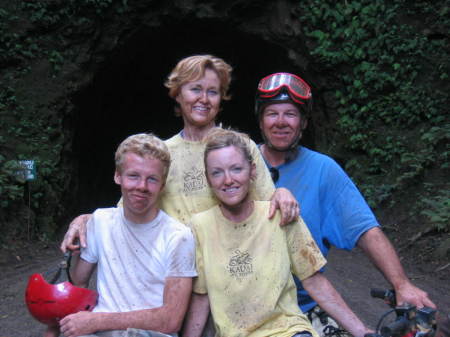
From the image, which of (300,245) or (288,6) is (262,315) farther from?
(288,6)

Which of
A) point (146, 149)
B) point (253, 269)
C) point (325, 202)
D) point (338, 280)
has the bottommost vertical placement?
point (338, 280)

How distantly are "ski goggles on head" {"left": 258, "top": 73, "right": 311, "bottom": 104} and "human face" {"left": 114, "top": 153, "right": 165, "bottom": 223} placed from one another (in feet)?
2.91

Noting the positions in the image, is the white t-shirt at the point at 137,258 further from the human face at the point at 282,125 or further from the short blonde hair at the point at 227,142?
the human face at the point at 282,125

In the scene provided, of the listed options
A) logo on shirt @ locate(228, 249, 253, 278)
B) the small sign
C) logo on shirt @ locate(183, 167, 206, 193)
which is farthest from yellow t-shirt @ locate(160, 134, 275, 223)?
the small sign

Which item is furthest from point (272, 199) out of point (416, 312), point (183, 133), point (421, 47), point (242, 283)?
point (421, 47)

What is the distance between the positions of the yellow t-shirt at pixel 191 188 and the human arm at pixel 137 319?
0.48m

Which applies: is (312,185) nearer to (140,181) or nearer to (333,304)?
(333,304)

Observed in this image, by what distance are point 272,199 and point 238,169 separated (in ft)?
0.84

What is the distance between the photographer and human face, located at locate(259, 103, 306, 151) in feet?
10.3

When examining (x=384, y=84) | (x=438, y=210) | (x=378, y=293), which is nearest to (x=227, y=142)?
(x=378, y=293)

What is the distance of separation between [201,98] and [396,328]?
1662 millimetres

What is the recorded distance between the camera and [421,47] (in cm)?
995

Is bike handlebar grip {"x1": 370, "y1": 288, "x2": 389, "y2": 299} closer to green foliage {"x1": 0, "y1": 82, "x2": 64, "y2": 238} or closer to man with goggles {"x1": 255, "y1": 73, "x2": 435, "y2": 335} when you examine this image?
man with goggles {"x1": 255, "y1": 73, "x2": 435, "y2": 335}

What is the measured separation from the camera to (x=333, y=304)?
2549mm
